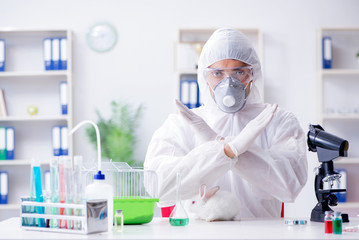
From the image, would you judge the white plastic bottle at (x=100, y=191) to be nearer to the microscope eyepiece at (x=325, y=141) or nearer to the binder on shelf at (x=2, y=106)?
the microscope eyepiece at (x=325, y=141)

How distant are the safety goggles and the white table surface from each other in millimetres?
640

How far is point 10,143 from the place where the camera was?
4.70 m

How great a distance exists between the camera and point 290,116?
2.23 metres

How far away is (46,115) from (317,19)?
254cm

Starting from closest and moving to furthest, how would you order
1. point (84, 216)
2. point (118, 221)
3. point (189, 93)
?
point (84, 216) → point (118, 221) → point (189, 93)

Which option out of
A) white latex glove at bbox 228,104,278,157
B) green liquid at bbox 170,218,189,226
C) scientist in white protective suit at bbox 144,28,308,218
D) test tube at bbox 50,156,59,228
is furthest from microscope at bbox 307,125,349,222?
test tube at bbox 50,156,59,228

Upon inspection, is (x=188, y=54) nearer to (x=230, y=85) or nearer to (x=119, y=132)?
(x=119, y=132)

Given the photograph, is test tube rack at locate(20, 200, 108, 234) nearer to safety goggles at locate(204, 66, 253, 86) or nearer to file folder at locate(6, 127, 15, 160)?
safety goggles at locate(204, 66, 253, 86)

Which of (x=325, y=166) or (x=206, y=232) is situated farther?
(x=325, y=166)

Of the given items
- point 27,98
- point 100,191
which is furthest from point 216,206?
point 27,98

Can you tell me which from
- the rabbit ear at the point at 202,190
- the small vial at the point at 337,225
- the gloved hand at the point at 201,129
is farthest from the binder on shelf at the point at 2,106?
the small vial at the point at 337,225

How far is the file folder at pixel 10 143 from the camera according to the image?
4.68m

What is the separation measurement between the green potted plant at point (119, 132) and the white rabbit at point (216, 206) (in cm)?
269

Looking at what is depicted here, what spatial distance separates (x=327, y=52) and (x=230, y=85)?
2.78m
